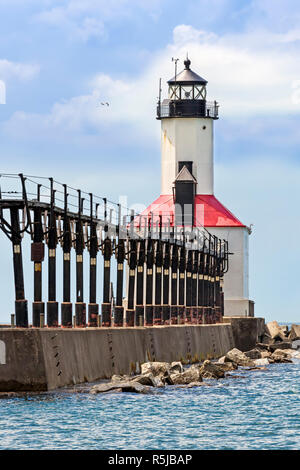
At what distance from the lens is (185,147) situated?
110m

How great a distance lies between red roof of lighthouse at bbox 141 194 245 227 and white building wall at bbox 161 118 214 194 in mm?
1745

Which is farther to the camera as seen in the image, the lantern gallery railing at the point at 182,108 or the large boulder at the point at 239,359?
the lantern gallery railing at the point at 182,108

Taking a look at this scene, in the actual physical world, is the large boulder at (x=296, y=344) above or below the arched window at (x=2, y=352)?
below

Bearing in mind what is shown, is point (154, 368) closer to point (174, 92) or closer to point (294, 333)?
point (174, 92)

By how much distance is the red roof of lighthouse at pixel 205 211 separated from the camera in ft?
345

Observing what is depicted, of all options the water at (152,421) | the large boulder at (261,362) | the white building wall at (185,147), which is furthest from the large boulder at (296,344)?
the water at (152,421)

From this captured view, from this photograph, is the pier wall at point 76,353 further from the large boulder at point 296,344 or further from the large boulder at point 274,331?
the large boulder at point 274,331

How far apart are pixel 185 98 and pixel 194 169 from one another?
614 centimetres

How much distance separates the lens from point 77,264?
5897cm

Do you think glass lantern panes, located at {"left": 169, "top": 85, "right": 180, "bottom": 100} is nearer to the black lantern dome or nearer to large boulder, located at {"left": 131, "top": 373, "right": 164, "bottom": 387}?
the black lantern dome

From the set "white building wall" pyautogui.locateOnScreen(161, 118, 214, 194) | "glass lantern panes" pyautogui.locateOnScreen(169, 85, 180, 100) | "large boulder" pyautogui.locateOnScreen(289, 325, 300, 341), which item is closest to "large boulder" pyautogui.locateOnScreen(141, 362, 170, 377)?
"white building wall" pyautogui.locateOnScreen(161, 118, 214, 194)

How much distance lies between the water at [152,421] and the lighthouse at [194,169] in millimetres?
53652
